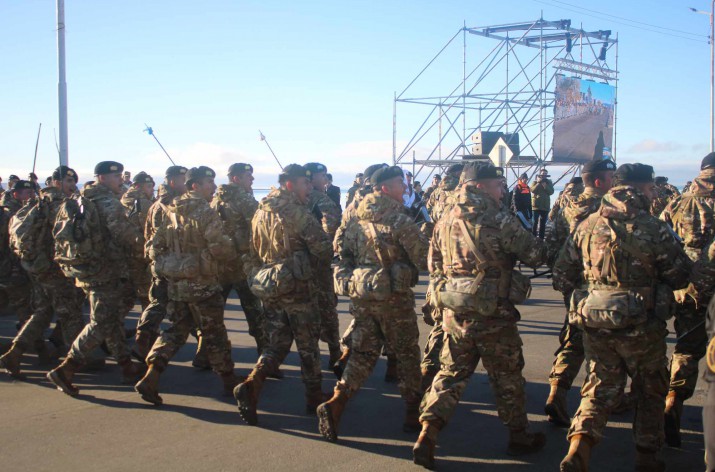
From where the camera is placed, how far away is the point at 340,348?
802cm

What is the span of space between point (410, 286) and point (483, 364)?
0.96m

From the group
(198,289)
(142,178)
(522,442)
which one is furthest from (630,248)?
(142,178)

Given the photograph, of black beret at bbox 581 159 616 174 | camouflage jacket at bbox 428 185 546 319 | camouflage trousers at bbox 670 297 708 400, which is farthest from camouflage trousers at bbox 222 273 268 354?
camouflage trousers at bbox 670 297 708 400

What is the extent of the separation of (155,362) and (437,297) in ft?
9.58

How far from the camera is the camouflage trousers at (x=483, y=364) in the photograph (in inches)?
191

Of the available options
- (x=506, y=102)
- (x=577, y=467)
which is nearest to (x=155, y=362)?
(x=577, y=467)

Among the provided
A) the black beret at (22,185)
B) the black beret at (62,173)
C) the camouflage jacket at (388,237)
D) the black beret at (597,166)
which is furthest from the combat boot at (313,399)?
the black beret at (22,185)

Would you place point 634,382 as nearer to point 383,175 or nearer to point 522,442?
point 522,442

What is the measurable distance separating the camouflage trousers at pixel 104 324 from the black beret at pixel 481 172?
161 inches

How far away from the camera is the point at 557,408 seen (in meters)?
5.59

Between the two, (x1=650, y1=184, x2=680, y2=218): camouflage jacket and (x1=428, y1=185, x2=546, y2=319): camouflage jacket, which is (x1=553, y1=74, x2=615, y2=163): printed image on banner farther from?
(x1=428, y1=185, x2=546, y2=319): camouflage jacket

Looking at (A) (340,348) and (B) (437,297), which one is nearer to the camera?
(B) (437,297)

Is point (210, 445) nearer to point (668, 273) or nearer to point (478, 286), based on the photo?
point (478, 286)

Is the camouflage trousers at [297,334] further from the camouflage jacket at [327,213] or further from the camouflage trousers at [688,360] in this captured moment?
the camouflage trousers at [688,360]
